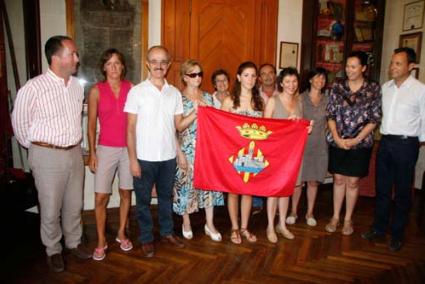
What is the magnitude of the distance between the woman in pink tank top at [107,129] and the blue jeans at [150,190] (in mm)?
154

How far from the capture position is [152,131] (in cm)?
255

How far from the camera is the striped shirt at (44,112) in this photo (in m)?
2.32

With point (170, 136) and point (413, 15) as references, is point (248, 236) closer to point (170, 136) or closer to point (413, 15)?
point (170, 136)

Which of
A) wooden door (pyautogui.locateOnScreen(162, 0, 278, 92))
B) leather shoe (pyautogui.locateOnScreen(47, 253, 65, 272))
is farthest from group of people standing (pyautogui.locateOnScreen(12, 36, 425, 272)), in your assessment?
wooden door (pyautogui.locateOnScreen(162, 0, 278, 92))

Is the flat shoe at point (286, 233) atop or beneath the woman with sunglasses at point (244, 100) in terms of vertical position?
beneath

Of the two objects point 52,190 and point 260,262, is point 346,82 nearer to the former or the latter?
point 260,262

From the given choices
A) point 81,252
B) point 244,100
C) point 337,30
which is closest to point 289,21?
point 337,30

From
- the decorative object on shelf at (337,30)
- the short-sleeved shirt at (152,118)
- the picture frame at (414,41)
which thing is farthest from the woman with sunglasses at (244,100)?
the picture frame at (414,41)

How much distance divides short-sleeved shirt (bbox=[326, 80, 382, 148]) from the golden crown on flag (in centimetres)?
71

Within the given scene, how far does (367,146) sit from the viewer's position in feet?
10.1

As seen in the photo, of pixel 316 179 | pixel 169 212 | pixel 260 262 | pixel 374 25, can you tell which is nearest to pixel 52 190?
pixel 169 212

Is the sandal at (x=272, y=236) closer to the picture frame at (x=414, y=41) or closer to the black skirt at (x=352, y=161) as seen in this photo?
the black skirt at (x=352, y=161)

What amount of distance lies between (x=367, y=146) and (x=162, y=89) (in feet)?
6.06

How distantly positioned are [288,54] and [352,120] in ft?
5.76
